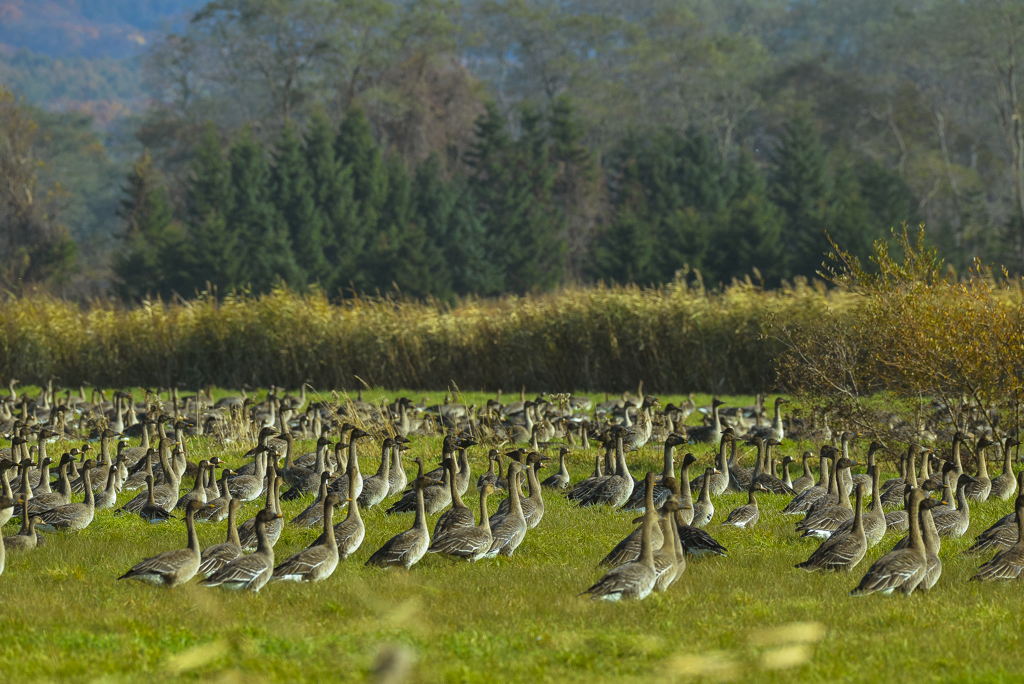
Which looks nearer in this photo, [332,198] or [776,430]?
[776,430]

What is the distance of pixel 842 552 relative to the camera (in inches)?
434

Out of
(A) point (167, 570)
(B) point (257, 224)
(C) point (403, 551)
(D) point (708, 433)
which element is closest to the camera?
(A) point (167, 570)

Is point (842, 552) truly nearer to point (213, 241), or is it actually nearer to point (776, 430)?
point (776, 430)

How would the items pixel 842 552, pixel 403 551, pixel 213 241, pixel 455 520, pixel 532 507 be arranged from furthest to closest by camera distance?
1. pixel 213 241
2. pixel 532 507
3. pixel 455 520
4. pixel 403 551
5. pixel 842 552

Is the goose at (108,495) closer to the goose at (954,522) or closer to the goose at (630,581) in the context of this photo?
the goose at (630,581)

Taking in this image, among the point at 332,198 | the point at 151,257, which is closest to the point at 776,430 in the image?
the point at 151,257

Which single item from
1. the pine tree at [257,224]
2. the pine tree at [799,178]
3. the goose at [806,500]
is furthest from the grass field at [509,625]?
the pine tree at [799,178]

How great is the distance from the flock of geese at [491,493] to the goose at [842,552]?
0.05ft

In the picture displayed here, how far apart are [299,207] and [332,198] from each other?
2808 millimetres

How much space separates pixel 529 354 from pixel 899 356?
1832 centimetres

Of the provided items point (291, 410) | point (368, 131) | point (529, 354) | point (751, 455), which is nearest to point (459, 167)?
point (368, 131)

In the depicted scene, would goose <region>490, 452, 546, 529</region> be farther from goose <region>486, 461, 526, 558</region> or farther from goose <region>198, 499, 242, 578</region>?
goose <region>198, 499, 242, 578</region>

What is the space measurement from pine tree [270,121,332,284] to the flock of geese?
45895 mm

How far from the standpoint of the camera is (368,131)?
77250mm
